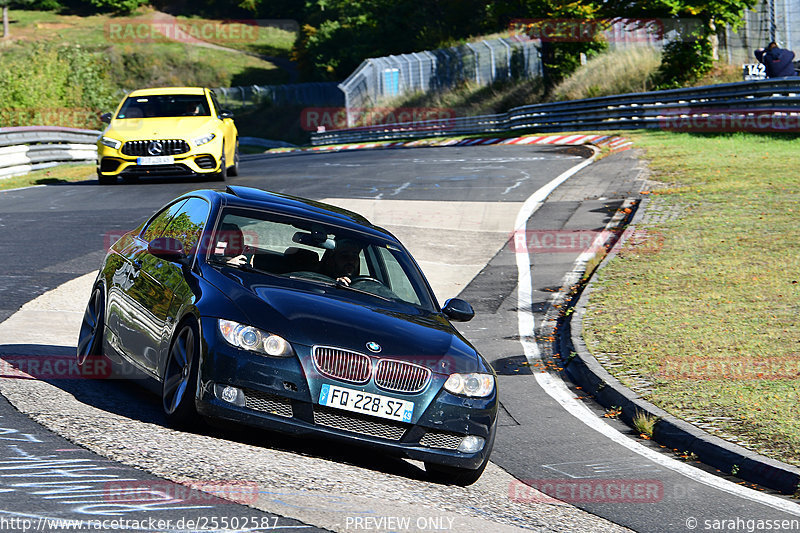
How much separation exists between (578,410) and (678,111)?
79.5ft

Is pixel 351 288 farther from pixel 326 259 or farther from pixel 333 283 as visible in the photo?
pixel 326 259

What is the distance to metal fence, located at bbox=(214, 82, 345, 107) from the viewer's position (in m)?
83.8

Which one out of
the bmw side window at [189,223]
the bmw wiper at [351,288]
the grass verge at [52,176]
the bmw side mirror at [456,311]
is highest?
the bmw side window at [189,223]

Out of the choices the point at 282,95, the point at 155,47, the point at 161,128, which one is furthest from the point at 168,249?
the point at 155,47

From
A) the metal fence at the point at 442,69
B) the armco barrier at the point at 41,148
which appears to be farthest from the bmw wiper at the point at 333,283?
the metal fence at the point at 442,69

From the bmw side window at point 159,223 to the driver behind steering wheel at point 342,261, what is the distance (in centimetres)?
144

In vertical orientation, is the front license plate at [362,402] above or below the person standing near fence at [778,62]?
below

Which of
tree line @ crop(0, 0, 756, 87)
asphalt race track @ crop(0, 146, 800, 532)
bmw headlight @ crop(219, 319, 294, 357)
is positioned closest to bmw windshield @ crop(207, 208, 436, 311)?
bmw headlight @ crop(219, 319, 294, 357)

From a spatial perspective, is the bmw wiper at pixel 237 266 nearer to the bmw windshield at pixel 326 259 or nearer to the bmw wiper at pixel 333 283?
the bmw windshield at pixel 326 259

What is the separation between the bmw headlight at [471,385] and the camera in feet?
22.1

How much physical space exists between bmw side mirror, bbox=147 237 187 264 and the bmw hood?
82 cm

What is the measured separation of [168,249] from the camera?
7.77 metres

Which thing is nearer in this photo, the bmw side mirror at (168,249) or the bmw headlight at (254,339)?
the bmw headlight at (254,339)

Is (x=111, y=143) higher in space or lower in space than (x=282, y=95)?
higher
